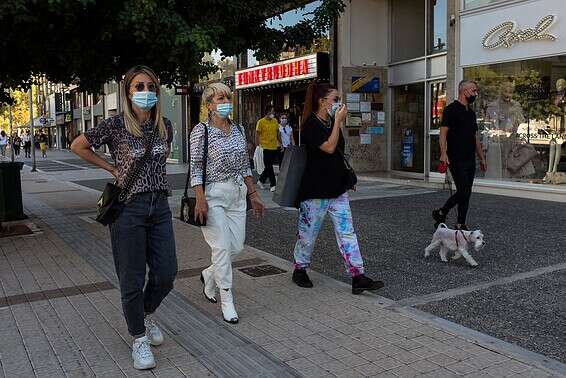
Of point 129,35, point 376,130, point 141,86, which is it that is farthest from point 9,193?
point 376,130

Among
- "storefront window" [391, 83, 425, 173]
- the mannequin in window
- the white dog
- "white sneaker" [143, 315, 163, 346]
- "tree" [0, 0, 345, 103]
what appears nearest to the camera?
"white sneaker" [143, 315, 163, 346]

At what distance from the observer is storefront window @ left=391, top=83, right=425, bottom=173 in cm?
1526

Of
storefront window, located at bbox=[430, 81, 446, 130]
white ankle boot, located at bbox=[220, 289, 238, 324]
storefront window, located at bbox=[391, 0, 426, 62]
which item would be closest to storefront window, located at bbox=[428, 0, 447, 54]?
storefront window, located at bbox=[430, 81, 446, 130]

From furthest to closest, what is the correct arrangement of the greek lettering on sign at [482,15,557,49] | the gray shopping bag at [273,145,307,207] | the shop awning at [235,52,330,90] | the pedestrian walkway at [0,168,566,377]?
the shop awning at [235,52,330,90]
the greek lettering on sign at [482,15,557,49]
the gray shopping bag at [273,145,307,207]
the pedestrian walkway at [0,168,566,377]

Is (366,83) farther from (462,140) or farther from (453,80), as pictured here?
(462,140)

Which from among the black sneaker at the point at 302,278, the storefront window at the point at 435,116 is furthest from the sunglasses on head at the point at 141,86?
the storefront window at the point at 435,116

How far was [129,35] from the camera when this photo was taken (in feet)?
25.1

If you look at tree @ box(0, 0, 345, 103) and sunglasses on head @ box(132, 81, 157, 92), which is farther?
tree @ box(0, 0, 345, 103)

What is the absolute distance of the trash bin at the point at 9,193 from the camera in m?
9.16

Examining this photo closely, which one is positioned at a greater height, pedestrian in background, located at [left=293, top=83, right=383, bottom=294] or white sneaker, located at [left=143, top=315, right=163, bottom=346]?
pedestrian in background, located at [left=293, top=83, right=383, bottom=294]

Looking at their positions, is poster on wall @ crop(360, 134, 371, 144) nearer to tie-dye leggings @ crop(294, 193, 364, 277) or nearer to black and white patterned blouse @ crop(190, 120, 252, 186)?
tie-dye leggings @ crop(294, 193, 364, 277)

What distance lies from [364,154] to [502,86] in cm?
485

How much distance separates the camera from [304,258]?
5.49 meters

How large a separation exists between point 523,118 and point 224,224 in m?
9.03
